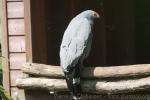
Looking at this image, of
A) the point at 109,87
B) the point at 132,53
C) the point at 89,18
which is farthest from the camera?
the point at 132,53

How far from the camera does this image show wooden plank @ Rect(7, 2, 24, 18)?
6.11 meters

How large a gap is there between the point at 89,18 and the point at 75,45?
1.15 ft

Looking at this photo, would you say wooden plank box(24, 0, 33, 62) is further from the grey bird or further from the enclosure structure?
the grey bird

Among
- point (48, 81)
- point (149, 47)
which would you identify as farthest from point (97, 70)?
point (149, 47)

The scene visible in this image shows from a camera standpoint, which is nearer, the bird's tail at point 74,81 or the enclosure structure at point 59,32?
the bird's tail at point 74,81

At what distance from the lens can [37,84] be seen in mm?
5297

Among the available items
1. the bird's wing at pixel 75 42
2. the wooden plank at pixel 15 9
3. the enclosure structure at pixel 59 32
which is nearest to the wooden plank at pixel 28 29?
the enclosure structure at pixel 59 32

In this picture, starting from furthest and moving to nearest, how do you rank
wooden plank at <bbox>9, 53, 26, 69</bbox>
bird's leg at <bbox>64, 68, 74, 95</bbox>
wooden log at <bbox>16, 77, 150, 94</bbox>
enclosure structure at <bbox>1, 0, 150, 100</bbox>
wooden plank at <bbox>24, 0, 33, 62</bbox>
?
1. wooden plank at <bbox>9, 53, 26, 69</bbox>
2. enclosure structure at <bbox>1, 0, 150, 100</bbox>
3. wooden plank at <bbox>24, 0, 33, 62</bbox>
4. bird's leg at <bbox>64, 68, 74, 95</bbox>
5. wooden log at <bbox>16, 77, 150, 94</bbox>

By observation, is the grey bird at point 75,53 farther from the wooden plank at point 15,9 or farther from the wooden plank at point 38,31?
the wooden plank at point 15,9

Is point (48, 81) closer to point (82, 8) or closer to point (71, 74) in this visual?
point (71, 74)

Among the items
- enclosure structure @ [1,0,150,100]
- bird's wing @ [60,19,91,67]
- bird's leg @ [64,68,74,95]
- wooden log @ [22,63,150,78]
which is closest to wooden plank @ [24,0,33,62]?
enclosure structure @ [1,0,150,100]

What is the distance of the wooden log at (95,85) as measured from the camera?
4730 millimetres

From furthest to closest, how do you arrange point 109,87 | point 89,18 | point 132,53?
1. point 132,53
2. point 89,18
3. point 109,87

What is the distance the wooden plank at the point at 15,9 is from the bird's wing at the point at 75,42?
1.09 m
